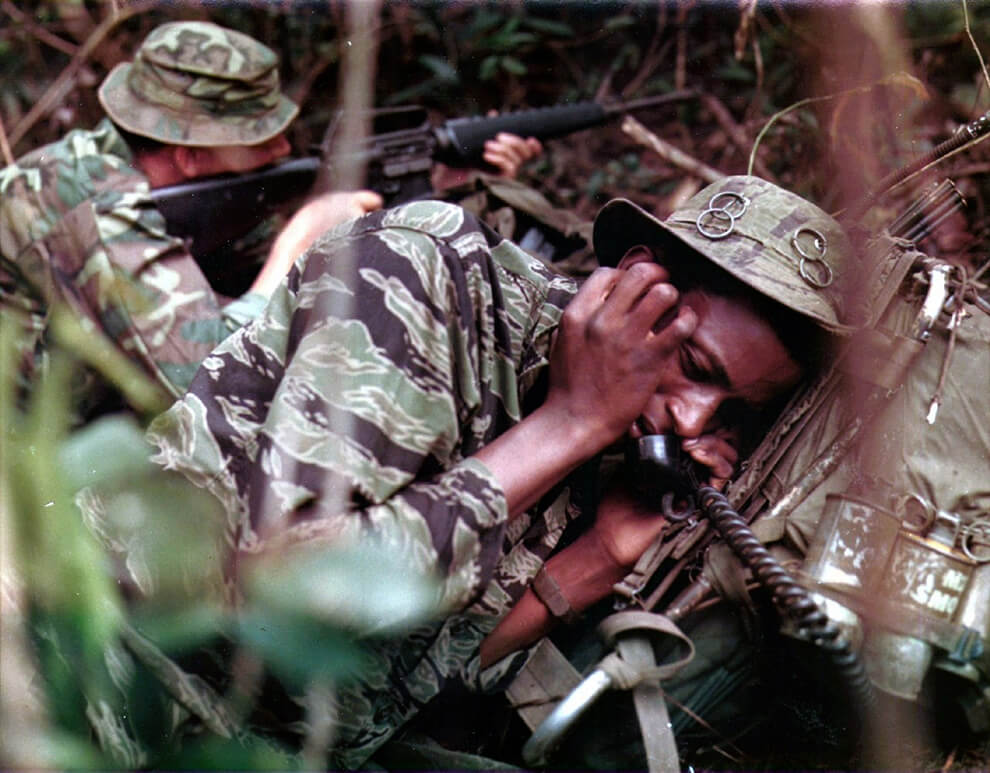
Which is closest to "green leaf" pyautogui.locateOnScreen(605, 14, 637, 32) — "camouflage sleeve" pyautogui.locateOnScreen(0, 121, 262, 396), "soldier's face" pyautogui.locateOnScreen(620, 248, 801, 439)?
"camouflage sleeve" pyautogui.locateOnScreen(0, 121, 262, 396)

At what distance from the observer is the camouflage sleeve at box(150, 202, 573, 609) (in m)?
1.84

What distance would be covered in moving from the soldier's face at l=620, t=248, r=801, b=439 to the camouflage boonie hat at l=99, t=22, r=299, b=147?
2.53 metres

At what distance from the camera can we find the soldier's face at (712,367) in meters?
2.11

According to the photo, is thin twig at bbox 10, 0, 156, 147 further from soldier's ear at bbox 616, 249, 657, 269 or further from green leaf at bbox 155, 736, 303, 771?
green leaf at bbox 155, 736, 303, 771

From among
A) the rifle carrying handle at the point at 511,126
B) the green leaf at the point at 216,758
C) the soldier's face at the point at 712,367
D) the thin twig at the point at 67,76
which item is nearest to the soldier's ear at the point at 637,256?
the soldier's face at the point at 712,367

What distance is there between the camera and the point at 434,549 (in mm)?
1869

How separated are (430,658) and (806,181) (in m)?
2.57

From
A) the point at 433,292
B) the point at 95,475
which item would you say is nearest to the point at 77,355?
the point at 95,475

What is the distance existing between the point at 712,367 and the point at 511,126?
262cm

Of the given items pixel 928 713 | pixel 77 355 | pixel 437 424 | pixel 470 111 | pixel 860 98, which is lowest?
pixel 77 355

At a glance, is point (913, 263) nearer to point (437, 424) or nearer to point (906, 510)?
point (906, 510)

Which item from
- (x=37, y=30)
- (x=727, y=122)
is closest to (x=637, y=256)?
(x=727, y=122)

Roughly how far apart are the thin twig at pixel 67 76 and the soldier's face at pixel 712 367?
4.27 metres

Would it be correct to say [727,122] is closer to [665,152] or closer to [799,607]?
[665,152]
